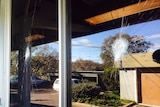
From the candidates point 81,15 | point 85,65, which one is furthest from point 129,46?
point 81,15

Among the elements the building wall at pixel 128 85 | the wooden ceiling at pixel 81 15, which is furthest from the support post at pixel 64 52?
the building wall at pixel 128 85

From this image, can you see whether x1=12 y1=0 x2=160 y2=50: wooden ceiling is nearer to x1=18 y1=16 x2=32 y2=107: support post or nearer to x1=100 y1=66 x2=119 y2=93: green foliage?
x1=18 y1=16 x2=32 y2=107: support post

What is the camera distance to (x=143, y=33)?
1229mm

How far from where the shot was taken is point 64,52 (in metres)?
1.65

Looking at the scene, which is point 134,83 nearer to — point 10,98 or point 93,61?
point 93,61

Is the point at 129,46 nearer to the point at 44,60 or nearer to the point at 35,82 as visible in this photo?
the point at 44,60

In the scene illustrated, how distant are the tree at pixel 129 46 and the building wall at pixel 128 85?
11 cm

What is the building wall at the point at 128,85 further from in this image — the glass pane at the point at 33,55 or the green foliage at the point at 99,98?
the glass pane at the point at 33,55

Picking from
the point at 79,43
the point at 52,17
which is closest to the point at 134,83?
the point at 79,43

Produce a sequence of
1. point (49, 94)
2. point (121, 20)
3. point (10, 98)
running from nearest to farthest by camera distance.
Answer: point (121, 20) → point (49, 94) → point (10, 98)

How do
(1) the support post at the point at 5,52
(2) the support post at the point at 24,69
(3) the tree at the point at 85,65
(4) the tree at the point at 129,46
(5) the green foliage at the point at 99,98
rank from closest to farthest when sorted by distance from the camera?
1. (4) the tree at the point at 129,46
2. (5) the green foliage at the point at 99,98
3. (3) the tree at the point at 85,65
4. (2) the support post at the point at 24,69
5. (1) the support post at the point at 5,52

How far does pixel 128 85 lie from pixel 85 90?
32 cm

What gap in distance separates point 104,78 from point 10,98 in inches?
49.7

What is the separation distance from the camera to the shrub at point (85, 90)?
4.75ft
